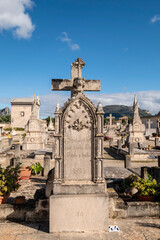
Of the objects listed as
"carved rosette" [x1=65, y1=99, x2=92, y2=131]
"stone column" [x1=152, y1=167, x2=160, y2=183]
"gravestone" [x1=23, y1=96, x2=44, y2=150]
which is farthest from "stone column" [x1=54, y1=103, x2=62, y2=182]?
"gravestone" [x1=23, y1=96, x2=44, y2=150]

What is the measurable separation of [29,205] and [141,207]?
2.86 metres

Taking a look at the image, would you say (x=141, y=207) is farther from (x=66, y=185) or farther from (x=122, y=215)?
(x=66, y=185)

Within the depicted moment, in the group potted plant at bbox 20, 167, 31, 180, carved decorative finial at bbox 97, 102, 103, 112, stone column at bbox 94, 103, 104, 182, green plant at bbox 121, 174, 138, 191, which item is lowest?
potted plant at bbox 20, 167, 31, 180

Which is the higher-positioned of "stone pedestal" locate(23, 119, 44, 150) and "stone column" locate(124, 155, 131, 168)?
"stone pedestal" locate(23, 119, 44, 150)

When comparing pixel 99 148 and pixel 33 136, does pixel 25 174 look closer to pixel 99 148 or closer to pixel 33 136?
pixel 99 148

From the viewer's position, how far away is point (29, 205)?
469 cm

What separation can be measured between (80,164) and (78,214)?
42.0 inches

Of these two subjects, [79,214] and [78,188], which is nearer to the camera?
[79,214]

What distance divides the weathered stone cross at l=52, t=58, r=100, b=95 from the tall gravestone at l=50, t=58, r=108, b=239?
0.87ft

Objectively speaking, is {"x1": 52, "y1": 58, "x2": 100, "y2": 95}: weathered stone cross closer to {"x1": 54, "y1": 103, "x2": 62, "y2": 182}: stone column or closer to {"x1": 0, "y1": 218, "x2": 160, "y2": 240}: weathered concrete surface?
{"x1": 54, "y1": 103, "x2": 62, "y2": 182}: stone column

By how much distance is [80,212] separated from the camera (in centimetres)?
404

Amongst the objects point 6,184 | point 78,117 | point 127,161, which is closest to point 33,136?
point 127,161

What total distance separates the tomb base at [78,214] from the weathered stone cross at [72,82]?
2.58 m

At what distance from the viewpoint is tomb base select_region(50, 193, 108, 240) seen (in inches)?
157
